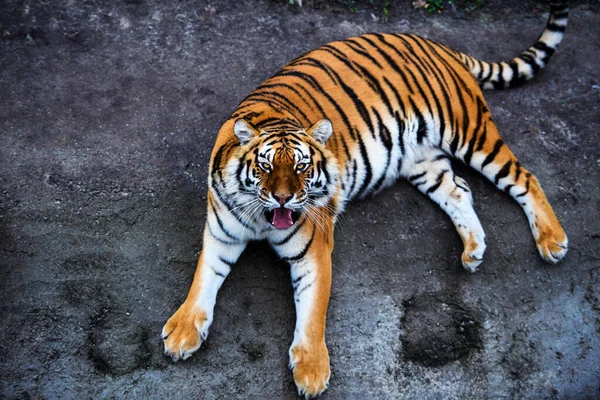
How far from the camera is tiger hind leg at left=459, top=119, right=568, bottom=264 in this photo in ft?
10.9

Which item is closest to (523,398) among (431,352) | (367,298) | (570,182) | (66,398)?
(431,352)

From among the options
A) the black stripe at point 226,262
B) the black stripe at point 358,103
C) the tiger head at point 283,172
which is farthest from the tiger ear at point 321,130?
the black stripe at point 226,262

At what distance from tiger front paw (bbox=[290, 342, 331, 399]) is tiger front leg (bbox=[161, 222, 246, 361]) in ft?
1.44

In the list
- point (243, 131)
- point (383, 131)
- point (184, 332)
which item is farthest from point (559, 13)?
point (184, 332)

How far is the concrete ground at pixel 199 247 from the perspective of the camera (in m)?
2.81

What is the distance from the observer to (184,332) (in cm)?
276

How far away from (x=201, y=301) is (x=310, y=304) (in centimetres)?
51

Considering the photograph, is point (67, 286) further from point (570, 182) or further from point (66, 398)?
point (570, 182)

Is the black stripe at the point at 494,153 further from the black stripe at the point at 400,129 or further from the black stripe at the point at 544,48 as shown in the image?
the black stripe at the point at 544,48

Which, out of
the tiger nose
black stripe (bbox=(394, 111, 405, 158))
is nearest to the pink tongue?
the tiger nose

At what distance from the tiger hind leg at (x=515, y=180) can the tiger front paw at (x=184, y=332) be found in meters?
1.82

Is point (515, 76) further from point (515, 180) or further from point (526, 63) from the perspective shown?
point (515, 180)

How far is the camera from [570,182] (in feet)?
12.1

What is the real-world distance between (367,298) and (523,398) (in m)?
0.87
